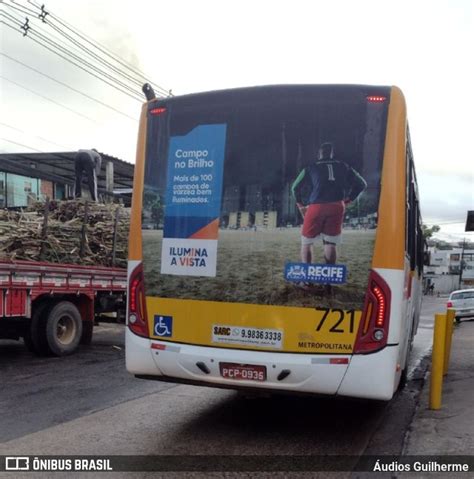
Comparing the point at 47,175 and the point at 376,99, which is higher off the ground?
the point at 376,99

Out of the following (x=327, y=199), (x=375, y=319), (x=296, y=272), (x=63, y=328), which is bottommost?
(x=63, y=328)

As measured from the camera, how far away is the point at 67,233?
1055 centimetres

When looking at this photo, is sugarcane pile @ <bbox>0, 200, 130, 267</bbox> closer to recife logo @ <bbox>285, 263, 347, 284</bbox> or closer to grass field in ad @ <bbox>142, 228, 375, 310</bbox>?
grass field in ad @ <bbox>142, 228, 375, 310</bbox>

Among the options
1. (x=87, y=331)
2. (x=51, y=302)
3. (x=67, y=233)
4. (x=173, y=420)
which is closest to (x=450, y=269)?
(x=87, y=331)

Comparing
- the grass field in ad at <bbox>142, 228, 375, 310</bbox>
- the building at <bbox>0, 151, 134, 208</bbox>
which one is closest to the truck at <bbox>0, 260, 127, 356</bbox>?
the grass field in ad at <bbox>142, 228, 375, 310</bbox>

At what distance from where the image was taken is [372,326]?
4664 mm

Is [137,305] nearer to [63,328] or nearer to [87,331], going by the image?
[63,328]

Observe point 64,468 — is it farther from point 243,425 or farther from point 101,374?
point 101,374

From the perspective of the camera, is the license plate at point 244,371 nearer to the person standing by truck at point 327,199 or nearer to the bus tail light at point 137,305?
the bus tail light at point 137,305

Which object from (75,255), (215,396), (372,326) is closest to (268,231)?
(372,326)

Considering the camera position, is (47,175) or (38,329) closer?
(38,329)

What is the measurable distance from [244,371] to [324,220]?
4.78 ft

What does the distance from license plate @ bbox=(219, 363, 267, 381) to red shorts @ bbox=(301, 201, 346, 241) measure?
3.95 ft

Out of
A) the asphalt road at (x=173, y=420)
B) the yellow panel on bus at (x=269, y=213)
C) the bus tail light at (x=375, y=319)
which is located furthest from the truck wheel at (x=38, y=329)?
the bus tail light at (x=375, y=319)
